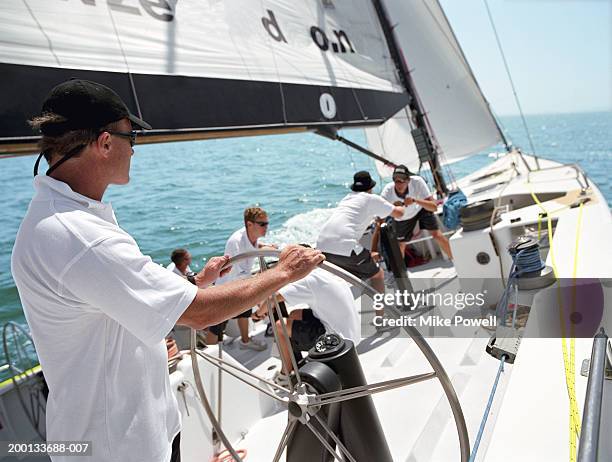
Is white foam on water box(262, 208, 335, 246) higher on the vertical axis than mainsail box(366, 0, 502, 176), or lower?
lower

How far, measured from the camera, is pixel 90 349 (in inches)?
40.3

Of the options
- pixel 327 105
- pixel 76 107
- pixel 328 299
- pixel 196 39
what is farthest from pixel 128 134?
pixel 327 105

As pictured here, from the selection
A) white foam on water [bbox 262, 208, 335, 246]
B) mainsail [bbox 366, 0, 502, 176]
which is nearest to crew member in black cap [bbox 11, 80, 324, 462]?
mainsail [bbox 366, 0, 502, 176]

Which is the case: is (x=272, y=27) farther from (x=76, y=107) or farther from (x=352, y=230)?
(x=76, y=107)

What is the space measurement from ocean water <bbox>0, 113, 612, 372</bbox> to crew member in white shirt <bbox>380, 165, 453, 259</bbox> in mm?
2624

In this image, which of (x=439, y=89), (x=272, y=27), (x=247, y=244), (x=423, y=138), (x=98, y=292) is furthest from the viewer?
(x=439, y=89)

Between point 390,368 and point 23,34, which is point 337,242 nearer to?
Answer: point 390,368

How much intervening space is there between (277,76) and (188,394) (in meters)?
1.80

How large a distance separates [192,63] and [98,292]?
1.84m

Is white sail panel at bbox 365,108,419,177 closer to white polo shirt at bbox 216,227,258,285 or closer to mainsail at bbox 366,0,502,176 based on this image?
mainsail at bbox 366,0,502,176

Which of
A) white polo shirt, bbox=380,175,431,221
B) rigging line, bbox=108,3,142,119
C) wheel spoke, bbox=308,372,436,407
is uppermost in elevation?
rigging line, bbox=108,3,142,119

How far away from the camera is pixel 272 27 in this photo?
10.4 ft

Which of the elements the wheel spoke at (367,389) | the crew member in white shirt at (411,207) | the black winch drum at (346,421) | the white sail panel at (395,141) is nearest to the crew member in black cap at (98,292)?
the wheel spoke at (367,389)

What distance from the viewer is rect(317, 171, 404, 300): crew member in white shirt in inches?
132
